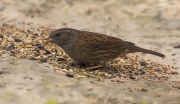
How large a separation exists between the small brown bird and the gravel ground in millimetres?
584

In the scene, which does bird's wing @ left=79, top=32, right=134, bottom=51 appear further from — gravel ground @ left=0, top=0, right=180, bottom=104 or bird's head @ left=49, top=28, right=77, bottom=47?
gravel ground @ left=0, top=0, right=180, bottom=104

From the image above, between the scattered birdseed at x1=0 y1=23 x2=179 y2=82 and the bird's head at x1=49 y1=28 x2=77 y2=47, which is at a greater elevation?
the bird's head at x1=49 y1=28 x2=77 y2=47

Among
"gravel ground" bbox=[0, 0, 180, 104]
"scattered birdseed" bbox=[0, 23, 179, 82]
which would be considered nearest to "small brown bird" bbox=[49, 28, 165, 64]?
"scattered birdseed" bbox=[0, 23, 179, 82]

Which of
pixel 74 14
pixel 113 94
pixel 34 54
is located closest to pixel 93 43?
pixel 34 54

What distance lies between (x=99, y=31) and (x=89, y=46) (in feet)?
7.34

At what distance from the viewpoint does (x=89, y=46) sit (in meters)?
5.93

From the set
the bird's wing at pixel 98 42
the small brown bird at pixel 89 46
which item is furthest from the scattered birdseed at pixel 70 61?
the bird's wing at pixel 98 42

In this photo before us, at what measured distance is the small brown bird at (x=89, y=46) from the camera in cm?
588

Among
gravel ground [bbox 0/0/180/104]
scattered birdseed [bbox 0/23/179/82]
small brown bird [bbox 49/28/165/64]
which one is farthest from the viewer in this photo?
small brown bird [bbox 49/28/165/64]

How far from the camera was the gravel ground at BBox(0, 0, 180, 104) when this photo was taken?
13.4 ft

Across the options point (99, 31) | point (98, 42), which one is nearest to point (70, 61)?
point (98, 42)

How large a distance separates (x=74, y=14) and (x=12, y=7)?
4.13 feet

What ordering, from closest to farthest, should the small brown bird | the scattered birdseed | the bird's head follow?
the scattered birdseed
the small brown bird
the bird's head

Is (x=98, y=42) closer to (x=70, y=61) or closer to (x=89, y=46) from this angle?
(x=89, y=46)
